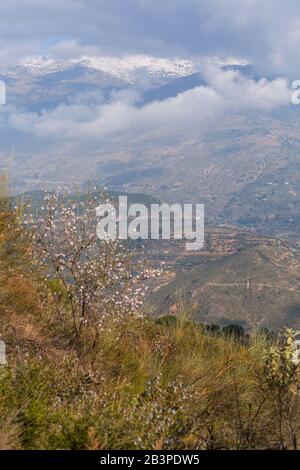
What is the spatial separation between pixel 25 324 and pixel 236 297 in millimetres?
139286

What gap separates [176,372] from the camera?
8.53m

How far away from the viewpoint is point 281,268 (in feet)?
551

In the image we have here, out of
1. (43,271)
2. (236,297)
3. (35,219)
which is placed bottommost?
(236,297)

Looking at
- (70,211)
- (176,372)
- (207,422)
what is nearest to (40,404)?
(207,422)

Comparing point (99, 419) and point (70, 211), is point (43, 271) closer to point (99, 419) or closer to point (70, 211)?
point (70, 211)

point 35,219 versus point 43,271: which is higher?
point 35,219

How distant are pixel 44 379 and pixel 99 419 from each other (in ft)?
4.87

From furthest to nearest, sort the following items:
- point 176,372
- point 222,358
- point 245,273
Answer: point 245,273
point 222,358
point 176,372

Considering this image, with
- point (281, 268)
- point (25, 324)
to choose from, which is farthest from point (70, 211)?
point (281, 268)

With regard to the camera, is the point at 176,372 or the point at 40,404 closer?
the point at 40,404
